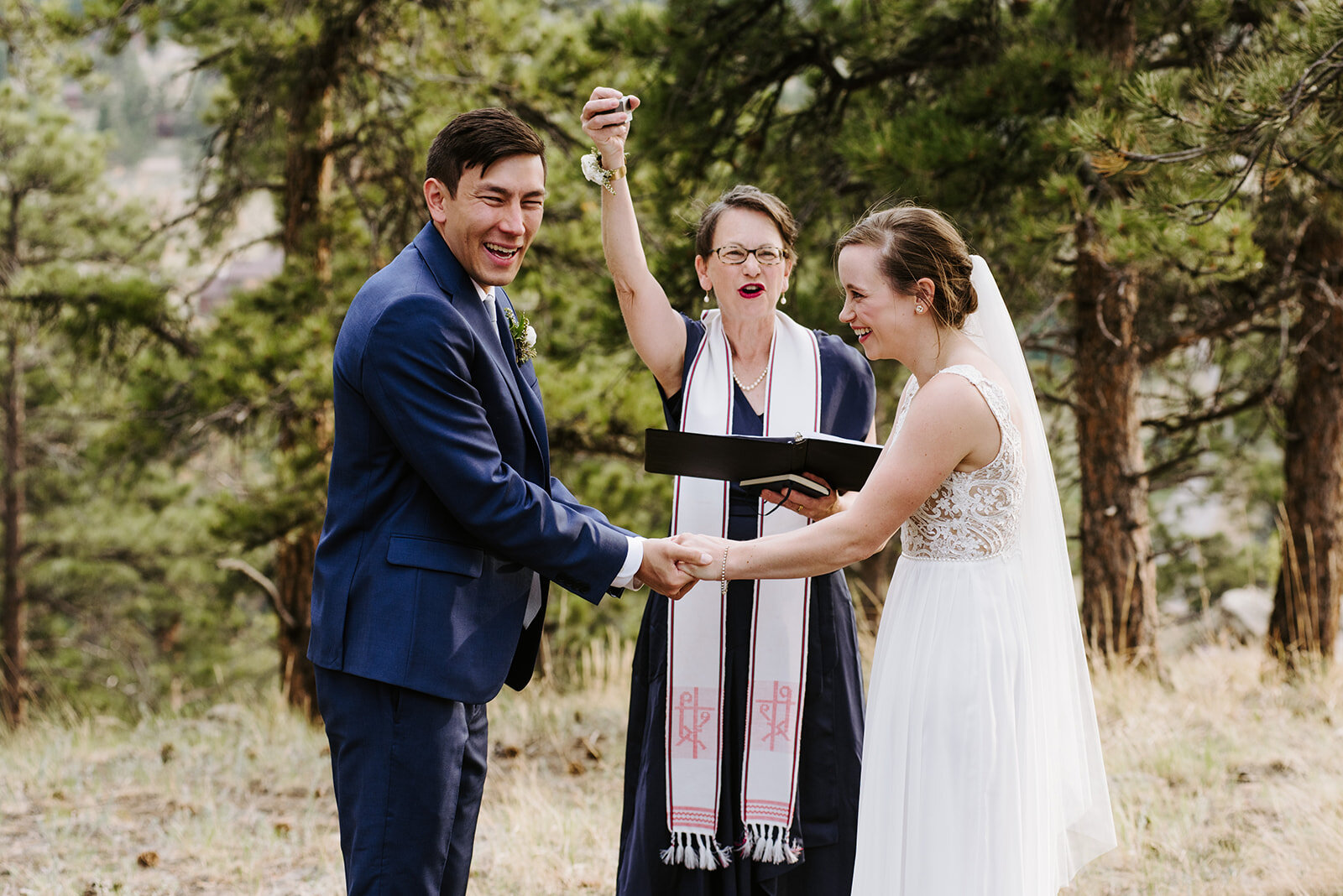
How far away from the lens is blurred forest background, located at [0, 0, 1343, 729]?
4777 millimetres

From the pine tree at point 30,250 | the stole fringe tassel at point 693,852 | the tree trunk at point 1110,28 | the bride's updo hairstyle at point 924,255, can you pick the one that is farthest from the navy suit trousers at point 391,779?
the pine tree at point 30,250

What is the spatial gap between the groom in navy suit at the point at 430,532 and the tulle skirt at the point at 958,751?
0.76m

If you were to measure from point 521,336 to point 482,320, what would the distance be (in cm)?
23

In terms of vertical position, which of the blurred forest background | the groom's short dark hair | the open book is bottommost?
the open book

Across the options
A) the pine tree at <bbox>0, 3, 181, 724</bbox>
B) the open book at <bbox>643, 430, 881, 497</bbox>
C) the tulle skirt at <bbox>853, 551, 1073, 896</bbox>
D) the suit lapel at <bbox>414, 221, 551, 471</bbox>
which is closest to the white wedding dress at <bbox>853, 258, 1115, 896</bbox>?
the tulle skirt at <bbox>853, 551, 1073, 896</bbox>

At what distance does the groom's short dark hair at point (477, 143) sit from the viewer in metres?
2.41

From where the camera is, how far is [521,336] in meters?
2.71

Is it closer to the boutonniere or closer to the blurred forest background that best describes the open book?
the boutonniere

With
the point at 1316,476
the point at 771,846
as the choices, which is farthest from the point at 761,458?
the point at 1316,476

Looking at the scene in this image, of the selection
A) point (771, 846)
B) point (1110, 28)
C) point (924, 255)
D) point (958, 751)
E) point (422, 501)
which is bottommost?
point (771, 846)

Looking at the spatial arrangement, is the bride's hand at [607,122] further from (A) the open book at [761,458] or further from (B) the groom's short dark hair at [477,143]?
(A) the open book at [761,458]

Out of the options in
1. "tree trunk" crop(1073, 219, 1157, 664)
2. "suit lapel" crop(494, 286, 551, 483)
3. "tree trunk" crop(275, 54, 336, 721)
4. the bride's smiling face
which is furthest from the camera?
"tree trunk" crop(275, 54, 336, 721)

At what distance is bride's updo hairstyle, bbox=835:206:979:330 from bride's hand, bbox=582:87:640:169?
0.70m

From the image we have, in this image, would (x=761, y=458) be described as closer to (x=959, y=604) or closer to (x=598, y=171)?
(x=959, y=604)
